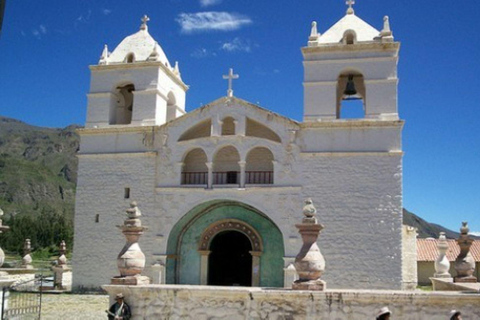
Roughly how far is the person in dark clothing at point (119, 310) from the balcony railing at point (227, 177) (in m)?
11.0

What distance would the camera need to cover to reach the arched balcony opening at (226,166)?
68.7 feet

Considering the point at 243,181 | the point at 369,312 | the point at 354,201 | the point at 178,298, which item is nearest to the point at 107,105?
the point at 243,181

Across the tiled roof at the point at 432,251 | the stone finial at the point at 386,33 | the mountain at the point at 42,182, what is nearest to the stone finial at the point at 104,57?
the stone finial at the point at 386,33

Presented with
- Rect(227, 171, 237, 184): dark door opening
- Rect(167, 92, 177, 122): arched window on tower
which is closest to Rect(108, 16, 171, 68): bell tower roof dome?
Rect(167, 92, 177, 122): arched window on tower

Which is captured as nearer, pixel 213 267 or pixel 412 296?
pixel 412 296

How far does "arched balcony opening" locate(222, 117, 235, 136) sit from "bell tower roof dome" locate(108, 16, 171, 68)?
3.64 m

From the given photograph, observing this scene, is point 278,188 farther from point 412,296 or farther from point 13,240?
point 13,240

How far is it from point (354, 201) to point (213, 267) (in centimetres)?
569

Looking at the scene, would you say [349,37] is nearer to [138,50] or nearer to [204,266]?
[138,50]

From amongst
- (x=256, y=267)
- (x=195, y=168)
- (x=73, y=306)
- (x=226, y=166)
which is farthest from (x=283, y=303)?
A: (x=195, y=168)

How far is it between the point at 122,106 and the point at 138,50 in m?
2.42

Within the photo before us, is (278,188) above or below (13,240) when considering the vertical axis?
above

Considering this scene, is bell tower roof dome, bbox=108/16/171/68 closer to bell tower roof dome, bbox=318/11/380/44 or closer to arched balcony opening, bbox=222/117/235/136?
arched balcony opening, bbox=222/117/235/136

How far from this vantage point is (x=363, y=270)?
18.7 meters
